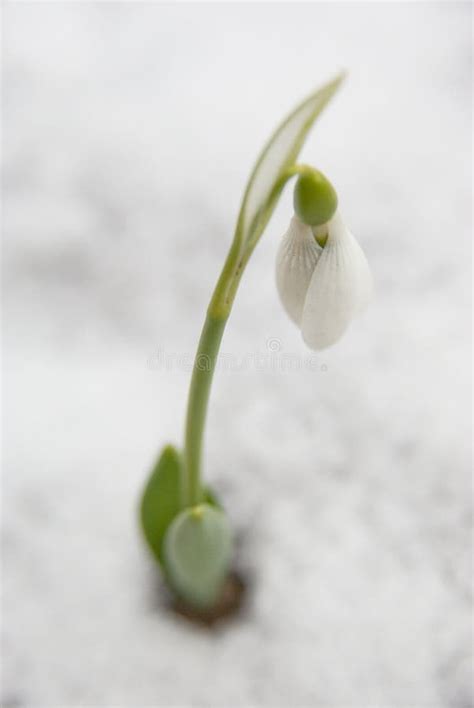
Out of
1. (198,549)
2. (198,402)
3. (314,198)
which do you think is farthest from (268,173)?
(198,549)

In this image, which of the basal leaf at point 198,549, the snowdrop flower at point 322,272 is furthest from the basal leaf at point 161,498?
the snowdrop flower at point 322,272

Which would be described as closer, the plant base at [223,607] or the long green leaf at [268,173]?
the long green leaf at [268,173]

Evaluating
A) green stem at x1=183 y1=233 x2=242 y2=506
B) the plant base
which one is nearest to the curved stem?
green stem at x1=183 y1=233 x2=242 y2=506

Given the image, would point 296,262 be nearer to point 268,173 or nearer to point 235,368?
point 268,173

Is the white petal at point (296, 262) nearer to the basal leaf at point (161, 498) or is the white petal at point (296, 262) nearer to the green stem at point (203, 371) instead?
the green stem at point (203, 371)

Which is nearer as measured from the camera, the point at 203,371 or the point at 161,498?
the point at 203,371

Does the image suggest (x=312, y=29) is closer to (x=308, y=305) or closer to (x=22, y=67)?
(x=22, y=67)

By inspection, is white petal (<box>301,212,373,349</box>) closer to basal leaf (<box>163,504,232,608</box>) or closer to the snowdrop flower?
the snowdrop flower

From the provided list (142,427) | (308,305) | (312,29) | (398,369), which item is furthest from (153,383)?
(312,29)
